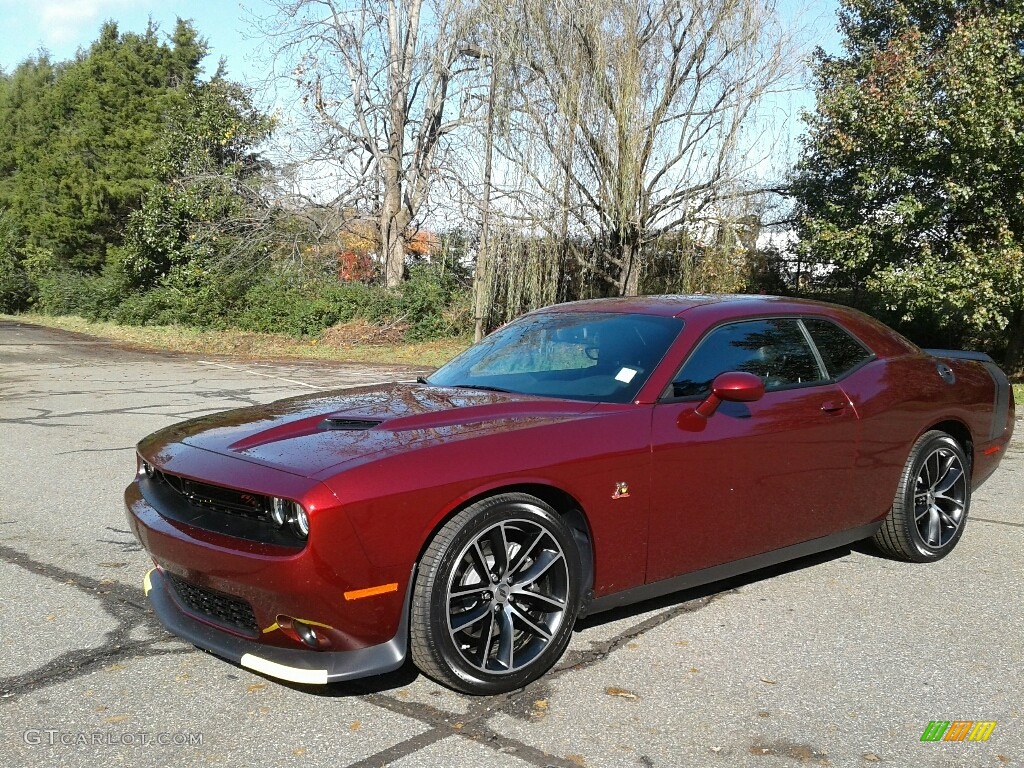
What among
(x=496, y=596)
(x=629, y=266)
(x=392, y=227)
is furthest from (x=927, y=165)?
(x=392, y=227)

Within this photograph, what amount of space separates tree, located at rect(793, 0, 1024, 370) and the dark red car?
33.4 ft

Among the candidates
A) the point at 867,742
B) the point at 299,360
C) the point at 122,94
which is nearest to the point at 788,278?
the point at 299,360

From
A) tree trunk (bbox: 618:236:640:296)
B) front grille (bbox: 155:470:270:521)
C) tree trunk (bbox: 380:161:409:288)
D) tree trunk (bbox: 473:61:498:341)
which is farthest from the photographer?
tree trunk (bbox: 380:161:409:288)

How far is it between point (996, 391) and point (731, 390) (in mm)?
2715

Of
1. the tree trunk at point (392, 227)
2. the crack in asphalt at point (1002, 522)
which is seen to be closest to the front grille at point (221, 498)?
the crack in asphalt at point (1002, 522)

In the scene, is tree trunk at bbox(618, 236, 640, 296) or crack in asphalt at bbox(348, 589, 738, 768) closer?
crack in asphalt at bbox(348, 589, 738, 768)

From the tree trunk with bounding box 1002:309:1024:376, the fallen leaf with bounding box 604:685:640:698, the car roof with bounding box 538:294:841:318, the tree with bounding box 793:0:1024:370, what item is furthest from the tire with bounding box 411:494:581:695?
the tree trunk with bounding box 1002:309:1024:376

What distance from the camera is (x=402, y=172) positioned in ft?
86.8

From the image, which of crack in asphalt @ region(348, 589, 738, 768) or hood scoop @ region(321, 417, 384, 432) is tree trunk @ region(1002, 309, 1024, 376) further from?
hood scoop @ region(321, 417, 384, 432)

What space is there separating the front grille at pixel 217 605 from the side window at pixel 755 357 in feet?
6.43

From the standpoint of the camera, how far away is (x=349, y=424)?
12.2ft

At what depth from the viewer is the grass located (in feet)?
72.1

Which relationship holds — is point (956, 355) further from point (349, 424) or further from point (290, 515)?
point (290, 515)

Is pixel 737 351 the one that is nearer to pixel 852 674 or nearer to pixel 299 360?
pixel 852 674
